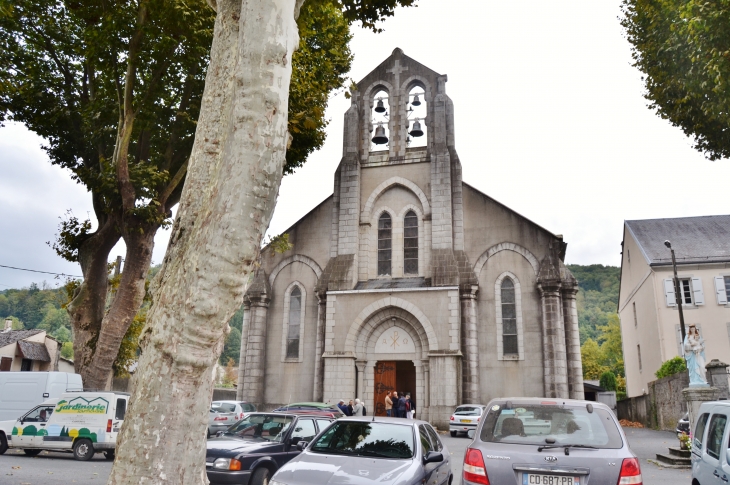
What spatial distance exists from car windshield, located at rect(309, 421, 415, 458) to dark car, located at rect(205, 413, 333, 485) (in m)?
1.48

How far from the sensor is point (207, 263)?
4.44 metres

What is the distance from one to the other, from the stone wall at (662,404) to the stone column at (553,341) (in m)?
4.79

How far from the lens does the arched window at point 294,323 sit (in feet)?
80.5

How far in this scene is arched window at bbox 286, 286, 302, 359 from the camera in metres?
24.5

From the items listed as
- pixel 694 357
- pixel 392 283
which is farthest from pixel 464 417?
pixel 694 357

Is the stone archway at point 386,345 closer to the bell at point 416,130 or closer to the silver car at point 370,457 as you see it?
the bell at point 416,130

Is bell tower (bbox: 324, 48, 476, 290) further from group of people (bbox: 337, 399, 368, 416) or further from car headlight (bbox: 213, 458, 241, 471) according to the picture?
car headlight (bbox: 213, 458, 241, 471)

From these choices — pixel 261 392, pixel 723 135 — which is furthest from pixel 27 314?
pixel 723 135

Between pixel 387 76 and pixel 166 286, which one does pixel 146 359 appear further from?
pixel 387 76

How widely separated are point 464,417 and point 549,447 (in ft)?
49.2

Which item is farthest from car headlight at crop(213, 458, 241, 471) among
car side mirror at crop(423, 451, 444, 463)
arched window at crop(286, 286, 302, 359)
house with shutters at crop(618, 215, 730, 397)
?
house with shutters at crop(618, 215, 730, 397)

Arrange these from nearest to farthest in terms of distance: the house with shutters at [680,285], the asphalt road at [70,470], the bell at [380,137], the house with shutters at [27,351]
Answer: the asphalt road at [70,470], the bell at [380,137], the house with shutters at [680,285], the house with shutters at [27,351]

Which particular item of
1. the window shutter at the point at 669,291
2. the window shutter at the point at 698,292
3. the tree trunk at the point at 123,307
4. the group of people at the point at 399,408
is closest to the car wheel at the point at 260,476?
the tree trunk at the point at 123,307

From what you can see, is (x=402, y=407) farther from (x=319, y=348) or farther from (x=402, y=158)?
(x=402, y=158)
